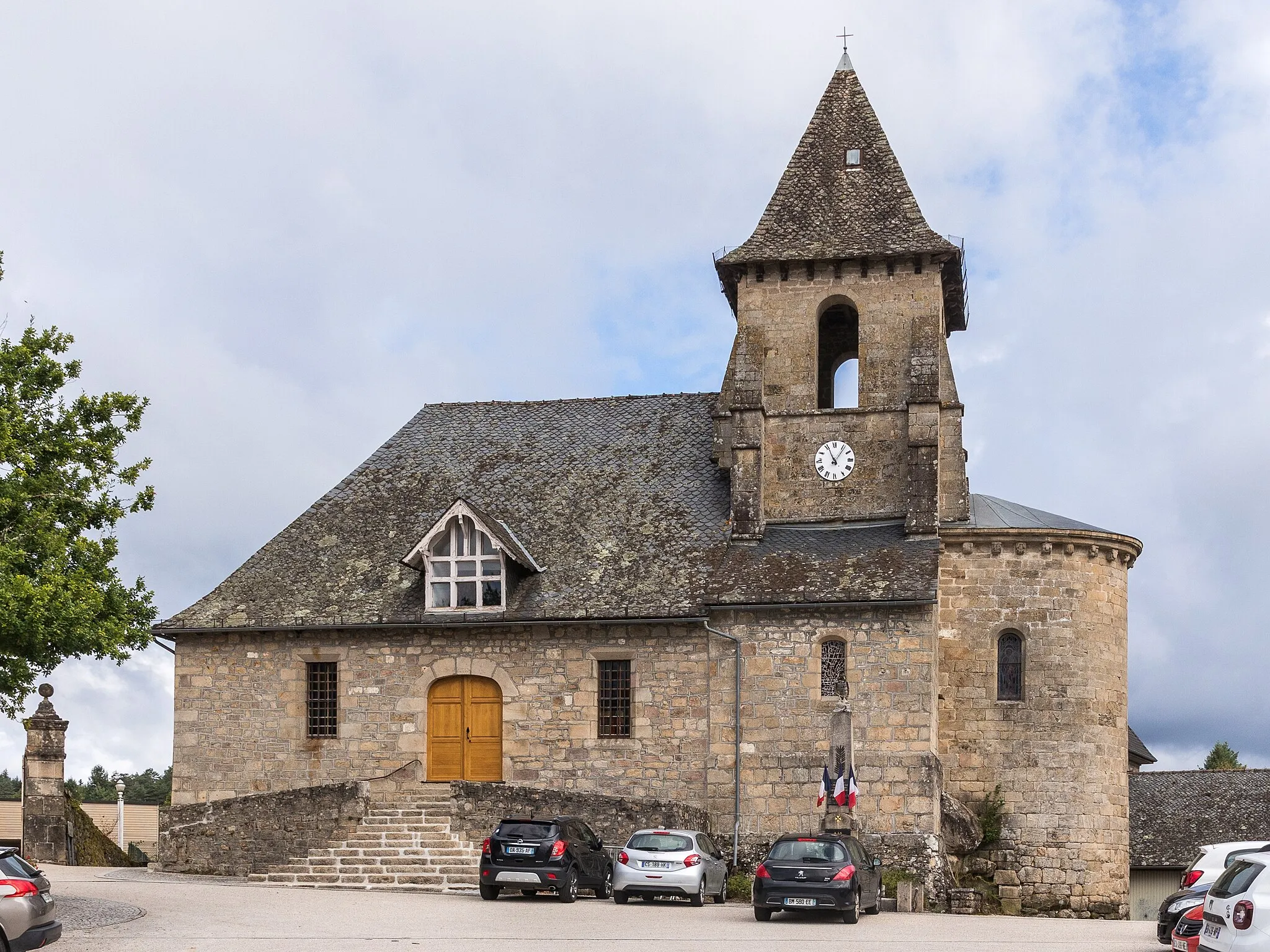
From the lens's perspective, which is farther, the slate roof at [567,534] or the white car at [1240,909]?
the slate roof at [567,534]

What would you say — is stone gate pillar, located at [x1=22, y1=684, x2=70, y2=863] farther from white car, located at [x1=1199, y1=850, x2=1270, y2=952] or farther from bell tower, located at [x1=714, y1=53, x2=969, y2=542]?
white car, located at [x1=1199, y1=850, x2=1270, y2=952]

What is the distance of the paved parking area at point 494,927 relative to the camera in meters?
19.0

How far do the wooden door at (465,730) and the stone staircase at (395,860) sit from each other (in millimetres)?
1524

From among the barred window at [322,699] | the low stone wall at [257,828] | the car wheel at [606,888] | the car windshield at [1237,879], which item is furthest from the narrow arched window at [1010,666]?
the car windshield at [1237,879]

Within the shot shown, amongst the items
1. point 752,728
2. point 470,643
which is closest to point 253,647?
point 470,643

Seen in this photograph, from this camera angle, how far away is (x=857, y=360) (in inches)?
1399

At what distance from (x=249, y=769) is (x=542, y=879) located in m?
9.75

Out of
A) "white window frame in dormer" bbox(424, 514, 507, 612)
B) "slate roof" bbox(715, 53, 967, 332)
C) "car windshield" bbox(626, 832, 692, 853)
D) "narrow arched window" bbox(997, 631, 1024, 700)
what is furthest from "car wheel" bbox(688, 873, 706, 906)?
"slate roof" bbox(715, 53, 967, 332)

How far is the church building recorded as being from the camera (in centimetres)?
3073

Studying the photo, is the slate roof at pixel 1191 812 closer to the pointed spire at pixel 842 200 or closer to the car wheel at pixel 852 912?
the pointed spire at pixel 842 200

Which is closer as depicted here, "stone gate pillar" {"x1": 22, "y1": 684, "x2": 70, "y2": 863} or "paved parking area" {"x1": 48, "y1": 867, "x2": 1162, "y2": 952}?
"paved parking area" {"x1": 48, "y1": 867, "x2": 1162, "y2": 952}

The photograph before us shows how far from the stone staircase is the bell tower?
839 cm

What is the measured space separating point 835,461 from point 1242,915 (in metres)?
19.0

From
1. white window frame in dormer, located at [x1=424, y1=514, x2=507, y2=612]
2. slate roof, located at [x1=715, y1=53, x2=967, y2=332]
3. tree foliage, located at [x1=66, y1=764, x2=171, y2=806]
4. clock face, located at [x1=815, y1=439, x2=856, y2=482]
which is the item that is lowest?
tree foliage, located at [x1=66, y1=764, x2=171, y2=806]
